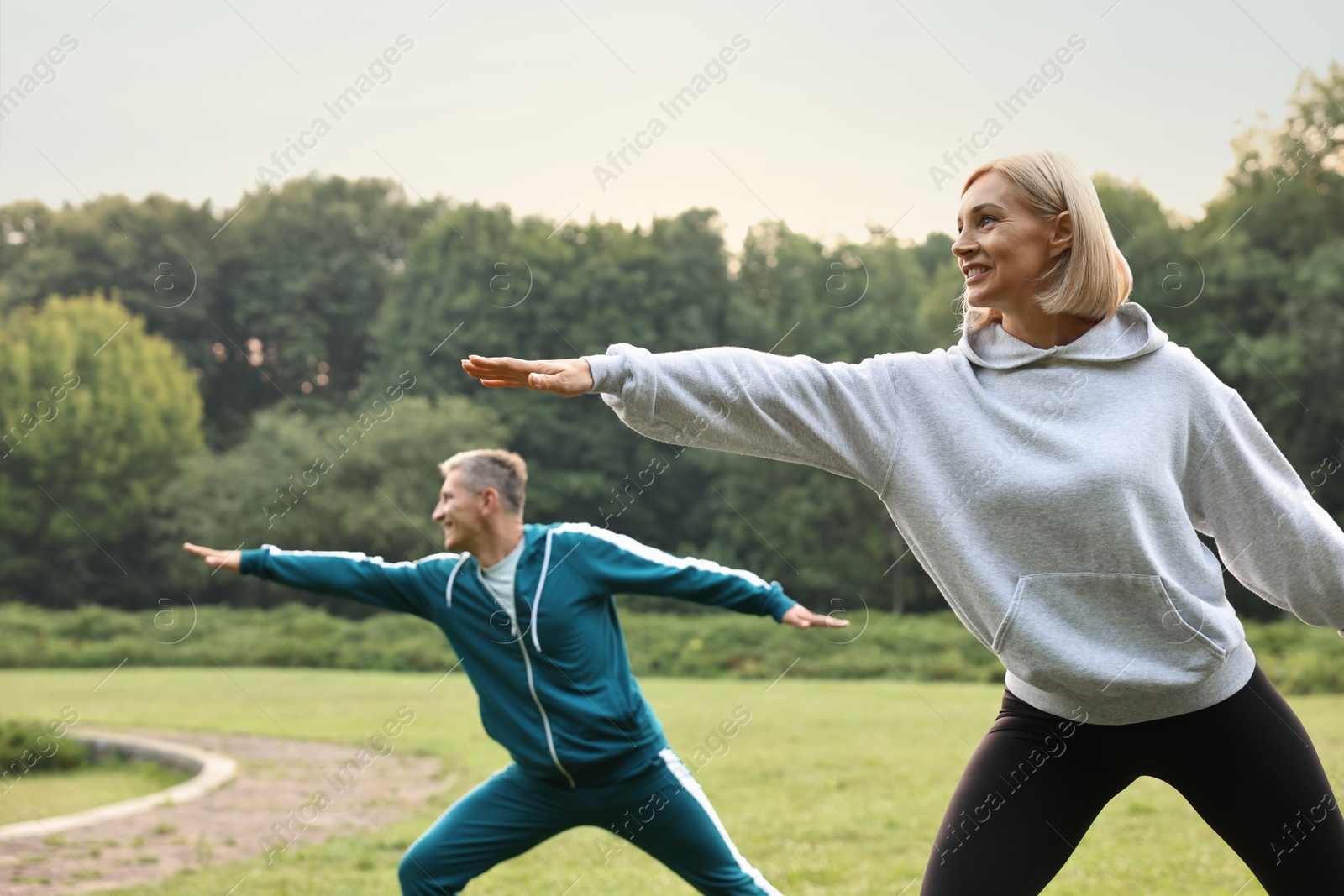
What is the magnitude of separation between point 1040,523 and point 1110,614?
224 millimetres

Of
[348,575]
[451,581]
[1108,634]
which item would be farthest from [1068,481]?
[348,575]

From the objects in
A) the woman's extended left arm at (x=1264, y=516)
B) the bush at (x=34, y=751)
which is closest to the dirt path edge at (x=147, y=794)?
the bush at (x=34, y=751)

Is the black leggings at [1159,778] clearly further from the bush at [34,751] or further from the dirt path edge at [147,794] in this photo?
the bush at [34,751]

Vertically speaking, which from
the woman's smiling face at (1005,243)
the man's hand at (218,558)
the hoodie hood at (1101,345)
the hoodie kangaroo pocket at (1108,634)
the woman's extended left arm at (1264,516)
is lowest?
the man's hand at (218,558)

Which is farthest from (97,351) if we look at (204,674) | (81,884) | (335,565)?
(335,565)

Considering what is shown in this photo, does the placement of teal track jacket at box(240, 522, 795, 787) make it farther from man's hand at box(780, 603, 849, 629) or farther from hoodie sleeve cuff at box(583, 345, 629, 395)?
hoodie sleeve cuff at box(583, 345, 629, 395)

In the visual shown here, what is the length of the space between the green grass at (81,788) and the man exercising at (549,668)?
6.95 m

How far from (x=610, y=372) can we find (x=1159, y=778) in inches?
53.1

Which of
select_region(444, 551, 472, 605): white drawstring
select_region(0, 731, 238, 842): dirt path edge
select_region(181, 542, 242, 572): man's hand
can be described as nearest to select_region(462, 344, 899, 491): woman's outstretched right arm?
select_region(444, 551, 472, 605): white drawstring

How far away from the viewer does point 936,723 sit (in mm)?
14562

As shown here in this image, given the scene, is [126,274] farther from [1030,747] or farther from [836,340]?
[1030,747]

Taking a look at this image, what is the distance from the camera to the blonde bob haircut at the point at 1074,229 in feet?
7.50

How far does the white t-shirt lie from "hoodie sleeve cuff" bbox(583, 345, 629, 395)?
2.18 meters

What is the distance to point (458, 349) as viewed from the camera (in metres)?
36.8
